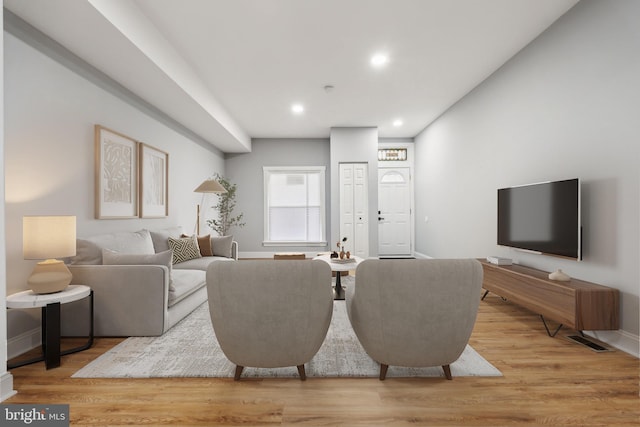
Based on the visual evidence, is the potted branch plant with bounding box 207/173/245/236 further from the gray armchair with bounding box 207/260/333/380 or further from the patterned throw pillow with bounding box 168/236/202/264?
the gray armchair with bounding box 207/260/333/380

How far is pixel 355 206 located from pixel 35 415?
5.87 metres

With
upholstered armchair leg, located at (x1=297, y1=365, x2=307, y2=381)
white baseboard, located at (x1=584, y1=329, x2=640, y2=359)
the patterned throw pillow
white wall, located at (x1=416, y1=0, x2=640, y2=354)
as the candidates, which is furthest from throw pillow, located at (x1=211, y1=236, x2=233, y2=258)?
white baseboard, located at (x1=584, y1=329, x2=640, y2=359)

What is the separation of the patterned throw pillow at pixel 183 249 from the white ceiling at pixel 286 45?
73.0 inches

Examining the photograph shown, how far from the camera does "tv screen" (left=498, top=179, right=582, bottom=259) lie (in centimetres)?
276

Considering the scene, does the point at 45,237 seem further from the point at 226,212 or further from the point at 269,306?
the point at 226,212

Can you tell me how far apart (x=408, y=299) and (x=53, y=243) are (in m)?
2.46

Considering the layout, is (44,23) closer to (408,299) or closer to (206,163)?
(408,299)

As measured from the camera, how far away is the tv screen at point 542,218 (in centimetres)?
276

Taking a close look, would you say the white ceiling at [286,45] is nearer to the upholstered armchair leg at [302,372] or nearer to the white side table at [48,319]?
the white side table at [48,319]

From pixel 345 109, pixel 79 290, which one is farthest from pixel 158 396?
pixel 345 109

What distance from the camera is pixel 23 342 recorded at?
2.43 m

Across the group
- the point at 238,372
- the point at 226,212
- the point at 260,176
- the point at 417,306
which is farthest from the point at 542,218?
the point at 226,212

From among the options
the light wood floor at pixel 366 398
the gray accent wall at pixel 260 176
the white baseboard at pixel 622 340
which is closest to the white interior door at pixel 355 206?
the gray accent wall at pixel 260 176

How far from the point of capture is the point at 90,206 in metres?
3.24
